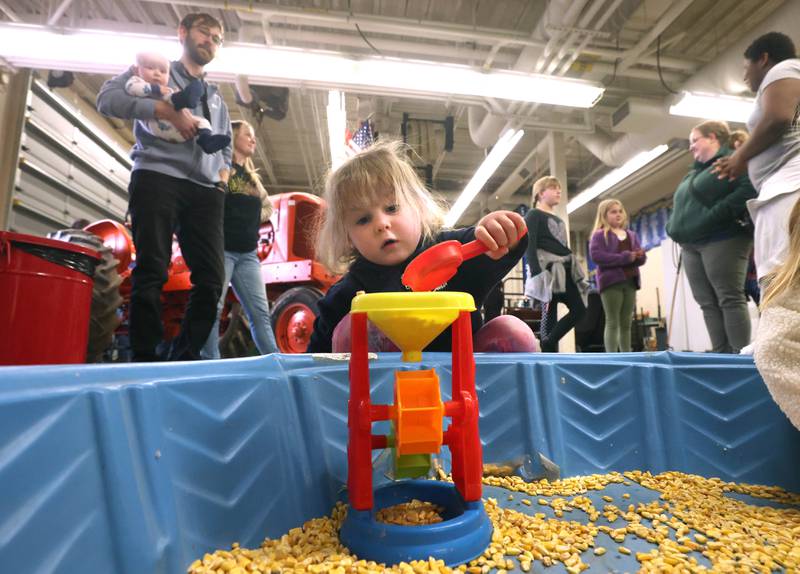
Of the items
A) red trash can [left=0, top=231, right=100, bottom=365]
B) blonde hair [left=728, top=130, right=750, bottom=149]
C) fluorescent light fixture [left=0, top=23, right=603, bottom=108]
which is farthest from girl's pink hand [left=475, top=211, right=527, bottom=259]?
fluorescent light fixture [left=0, top=23, right=603, bottom=108]

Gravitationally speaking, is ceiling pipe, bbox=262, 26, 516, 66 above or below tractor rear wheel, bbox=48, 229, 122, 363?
above

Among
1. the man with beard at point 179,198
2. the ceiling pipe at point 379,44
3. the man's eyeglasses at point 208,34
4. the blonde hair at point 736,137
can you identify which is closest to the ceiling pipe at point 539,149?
the ceiling pipe at point 379,44


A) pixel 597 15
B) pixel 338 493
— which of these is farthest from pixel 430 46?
pixel 338 493

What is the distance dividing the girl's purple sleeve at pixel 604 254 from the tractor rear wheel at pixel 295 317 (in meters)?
1.79

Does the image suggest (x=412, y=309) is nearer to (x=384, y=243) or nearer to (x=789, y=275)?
(x=384, y=243)

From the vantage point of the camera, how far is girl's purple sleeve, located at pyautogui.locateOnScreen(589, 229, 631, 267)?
9.67 ft

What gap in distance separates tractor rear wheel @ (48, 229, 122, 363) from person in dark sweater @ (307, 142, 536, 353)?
1.29m

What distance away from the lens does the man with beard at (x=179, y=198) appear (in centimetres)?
158

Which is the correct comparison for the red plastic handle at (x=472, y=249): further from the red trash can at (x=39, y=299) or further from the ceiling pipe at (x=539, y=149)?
the ceiling pipe at (x=539, y=149)

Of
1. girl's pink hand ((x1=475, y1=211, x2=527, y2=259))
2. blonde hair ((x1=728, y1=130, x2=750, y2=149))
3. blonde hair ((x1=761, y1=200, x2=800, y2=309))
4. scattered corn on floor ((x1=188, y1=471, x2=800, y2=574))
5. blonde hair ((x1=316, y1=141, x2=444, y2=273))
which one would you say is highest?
blonde hair ((x1=728, y1=130, x2=750, y2=149))

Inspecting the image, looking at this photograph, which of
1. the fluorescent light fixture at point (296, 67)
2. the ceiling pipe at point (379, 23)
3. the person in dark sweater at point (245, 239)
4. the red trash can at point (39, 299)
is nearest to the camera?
the red trash can at point (39, 299)

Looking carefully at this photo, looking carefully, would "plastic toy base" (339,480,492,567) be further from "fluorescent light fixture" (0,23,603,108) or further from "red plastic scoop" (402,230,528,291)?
"fluorescent light fixture" (0,23,603,108)

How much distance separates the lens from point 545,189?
2826 mm

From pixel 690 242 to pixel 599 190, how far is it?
4937mm
